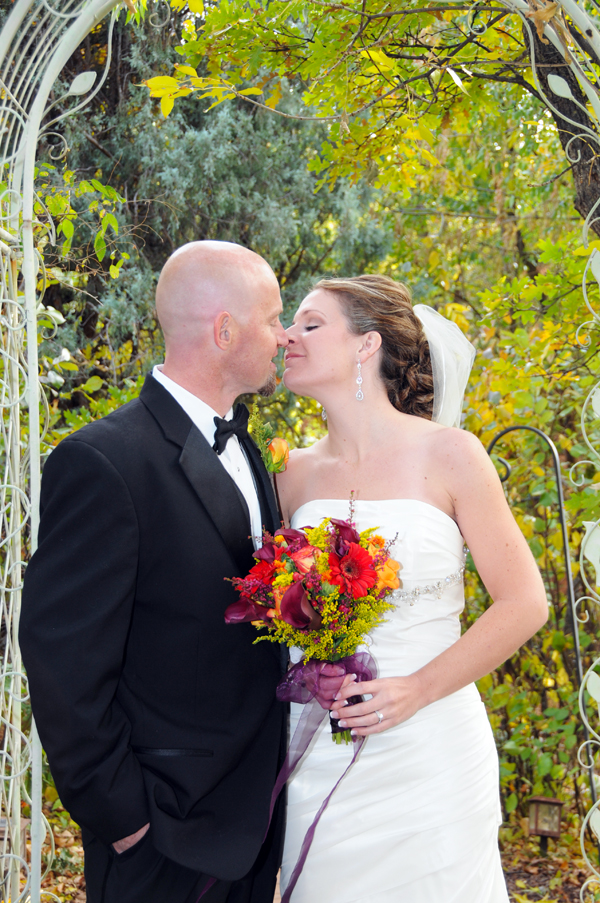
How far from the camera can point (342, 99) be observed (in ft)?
10.2

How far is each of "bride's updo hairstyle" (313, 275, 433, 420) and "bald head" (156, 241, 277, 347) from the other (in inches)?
22.6

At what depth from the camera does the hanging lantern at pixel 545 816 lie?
4203 millimetres

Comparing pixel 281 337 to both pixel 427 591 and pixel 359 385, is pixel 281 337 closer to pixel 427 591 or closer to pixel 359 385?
pixel 359 385

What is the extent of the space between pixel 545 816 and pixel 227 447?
127 inches

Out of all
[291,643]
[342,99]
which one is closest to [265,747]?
[291,643]

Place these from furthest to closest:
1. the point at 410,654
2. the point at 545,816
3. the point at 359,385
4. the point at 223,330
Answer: the point at 545,816
the point at 359,385
the point at 410,654
the point at 223,330

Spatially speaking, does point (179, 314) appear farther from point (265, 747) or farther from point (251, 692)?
point (265, 747)

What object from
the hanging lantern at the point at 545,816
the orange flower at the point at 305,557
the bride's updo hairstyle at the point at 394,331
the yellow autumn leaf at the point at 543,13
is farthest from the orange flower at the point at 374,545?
the hanging lantern at the point at 545,816

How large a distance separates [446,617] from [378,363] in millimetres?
905

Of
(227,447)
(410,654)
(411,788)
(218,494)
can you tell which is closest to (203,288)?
(227,447)

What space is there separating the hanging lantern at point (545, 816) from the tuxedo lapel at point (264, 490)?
289 cm

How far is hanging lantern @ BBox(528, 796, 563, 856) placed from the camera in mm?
4203

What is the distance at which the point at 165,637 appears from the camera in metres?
1.91

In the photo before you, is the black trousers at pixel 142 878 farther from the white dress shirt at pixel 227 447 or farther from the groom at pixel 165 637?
the white dress shirt at pixel 227 447
